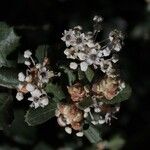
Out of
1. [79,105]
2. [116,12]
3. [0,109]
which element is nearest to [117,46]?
[79,105]

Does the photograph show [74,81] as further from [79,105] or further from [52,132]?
[52,132]

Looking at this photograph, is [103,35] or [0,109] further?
[103,35]

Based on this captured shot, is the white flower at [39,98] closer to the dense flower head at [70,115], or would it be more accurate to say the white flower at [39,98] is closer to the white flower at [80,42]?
the dense flower head at [70,115]

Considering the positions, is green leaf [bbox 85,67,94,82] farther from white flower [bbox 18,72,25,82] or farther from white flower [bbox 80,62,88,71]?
white flower [bbox 18,72,25,82]

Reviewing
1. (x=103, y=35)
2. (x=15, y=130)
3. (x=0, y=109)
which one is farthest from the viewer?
(x=103, y=35)

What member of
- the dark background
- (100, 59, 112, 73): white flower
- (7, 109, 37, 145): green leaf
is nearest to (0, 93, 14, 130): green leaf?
(100, 59, 112, 73): white flower

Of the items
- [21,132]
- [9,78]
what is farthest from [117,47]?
[21,132]

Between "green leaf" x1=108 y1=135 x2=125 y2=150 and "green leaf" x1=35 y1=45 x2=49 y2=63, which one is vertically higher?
"green leaf" x1=35 y1=45 x2=49 y2=63
